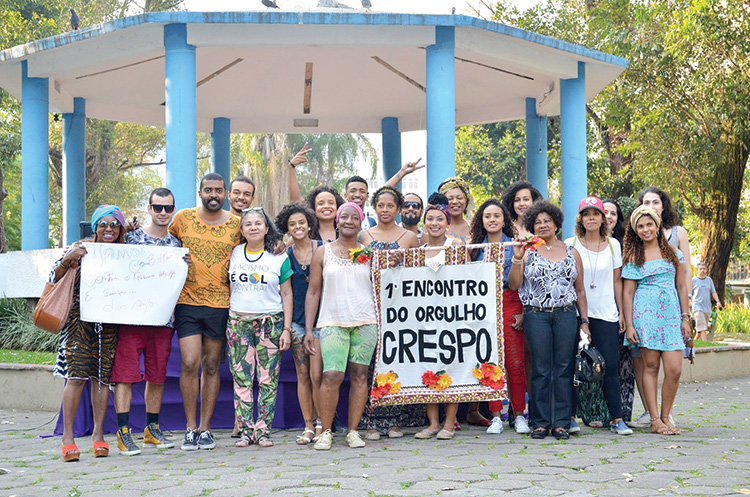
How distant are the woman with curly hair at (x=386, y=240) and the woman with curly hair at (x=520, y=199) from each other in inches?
43.5

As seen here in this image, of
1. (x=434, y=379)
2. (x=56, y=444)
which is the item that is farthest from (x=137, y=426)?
(x=434, y=379)

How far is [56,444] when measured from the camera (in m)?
7.00

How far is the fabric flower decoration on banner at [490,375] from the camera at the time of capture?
6.96 meters

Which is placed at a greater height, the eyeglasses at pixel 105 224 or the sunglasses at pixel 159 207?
the sunglasses at pixel 159 207

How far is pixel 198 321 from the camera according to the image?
261 inches

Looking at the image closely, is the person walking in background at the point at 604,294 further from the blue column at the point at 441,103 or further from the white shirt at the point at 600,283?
the blue column at the point at 441,103

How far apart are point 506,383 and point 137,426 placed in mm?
3166

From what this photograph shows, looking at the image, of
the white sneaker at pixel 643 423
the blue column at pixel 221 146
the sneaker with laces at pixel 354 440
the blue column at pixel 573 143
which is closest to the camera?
the sneaker with laces at pixel 354 440

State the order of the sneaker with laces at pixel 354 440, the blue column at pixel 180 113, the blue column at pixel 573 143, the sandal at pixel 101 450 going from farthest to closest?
the blue column at pixel 573 143, the blue column at pixel 180 113, the sneaker with laces at pixel 354 440, the sandal at pixel 101 450

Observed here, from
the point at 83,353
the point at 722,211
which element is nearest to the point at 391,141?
the point at 722,211

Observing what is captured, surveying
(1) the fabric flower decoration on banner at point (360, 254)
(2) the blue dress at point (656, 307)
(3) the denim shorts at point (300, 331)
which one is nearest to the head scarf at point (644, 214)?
(2) the blue dress at point (656, 307)

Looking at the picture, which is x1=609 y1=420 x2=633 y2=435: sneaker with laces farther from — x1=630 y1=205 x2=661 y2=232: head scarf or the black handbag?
x1=630 y1=205 x2=661 y2=232: head scarf

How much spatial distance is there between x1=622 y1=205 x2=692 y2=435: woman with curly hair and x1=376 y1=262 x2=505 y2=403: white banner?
114cm

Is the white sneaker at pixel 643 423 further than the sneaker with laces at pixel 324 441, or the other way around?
the white sneaker at pixel 643 423
